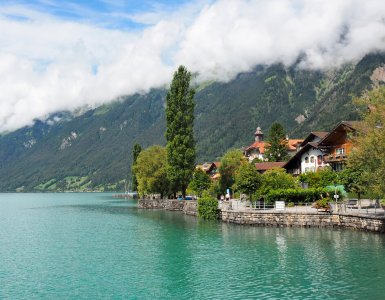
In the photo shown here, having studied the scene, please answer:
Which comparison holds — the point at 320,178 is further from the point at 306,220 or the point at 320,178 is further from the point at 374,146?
the point at 374,146

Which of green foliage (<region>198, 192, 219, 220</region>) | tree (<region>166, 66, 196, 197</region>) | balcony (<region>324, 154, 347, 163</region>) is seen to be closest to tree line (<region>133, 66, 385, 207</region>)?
tree (<region>166, 66, 196, 197</region>)

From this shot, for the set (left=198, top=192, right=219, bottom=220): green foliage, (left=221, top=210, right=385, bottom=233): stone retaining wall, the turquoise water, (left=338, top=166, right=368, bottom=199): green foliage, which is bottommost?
the turquoise water

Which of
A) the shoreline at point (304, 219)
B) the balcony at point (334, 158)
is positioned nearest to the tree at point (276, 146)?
the balcony at point (334, 158)

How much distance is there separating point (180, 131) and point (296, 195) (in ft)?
109

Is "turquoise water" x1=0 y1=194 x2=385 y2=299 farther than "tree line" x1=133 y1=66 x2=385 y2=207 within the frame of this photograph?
No

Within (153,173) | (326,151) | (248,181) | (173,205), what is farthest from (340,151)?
(153,173)

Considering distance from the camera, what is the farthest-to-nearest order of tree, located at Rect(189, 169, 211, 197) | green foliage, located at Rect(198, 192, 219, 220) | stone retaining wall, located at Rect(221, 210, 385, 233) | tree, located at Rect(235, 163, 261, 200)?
tree, located at Rect(189, 169, 211, 197)
green foliage, located at Rect(198, 192, 219, 220)
tree, located at Rect(235, 163, 261, 200)
stone retaining wall, located at Rect(221, 210, 385, 233)

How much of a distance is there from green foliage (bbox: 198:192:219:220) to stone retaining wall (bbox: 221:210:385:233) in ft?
19.3

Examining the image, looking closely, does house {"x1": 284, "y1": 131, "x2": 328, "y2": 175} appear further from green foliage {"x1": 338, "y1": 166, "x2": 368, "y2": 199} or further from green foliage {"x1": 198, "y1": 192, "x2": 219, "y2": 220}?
green foliage {"x1": 198, "y1": 192, "x2": 219, "y2": 220}

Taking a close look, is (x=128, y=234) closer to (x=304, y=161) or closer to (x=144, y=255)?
(x=144, y=255)

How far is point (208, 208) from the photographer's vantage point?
8375 centimetres

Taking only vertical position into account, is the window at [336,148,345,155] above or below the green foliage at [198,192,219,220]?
above

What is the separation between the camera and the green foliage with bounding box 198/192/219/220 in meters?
82.1

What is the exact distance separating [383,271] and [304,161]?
66.7 meters
